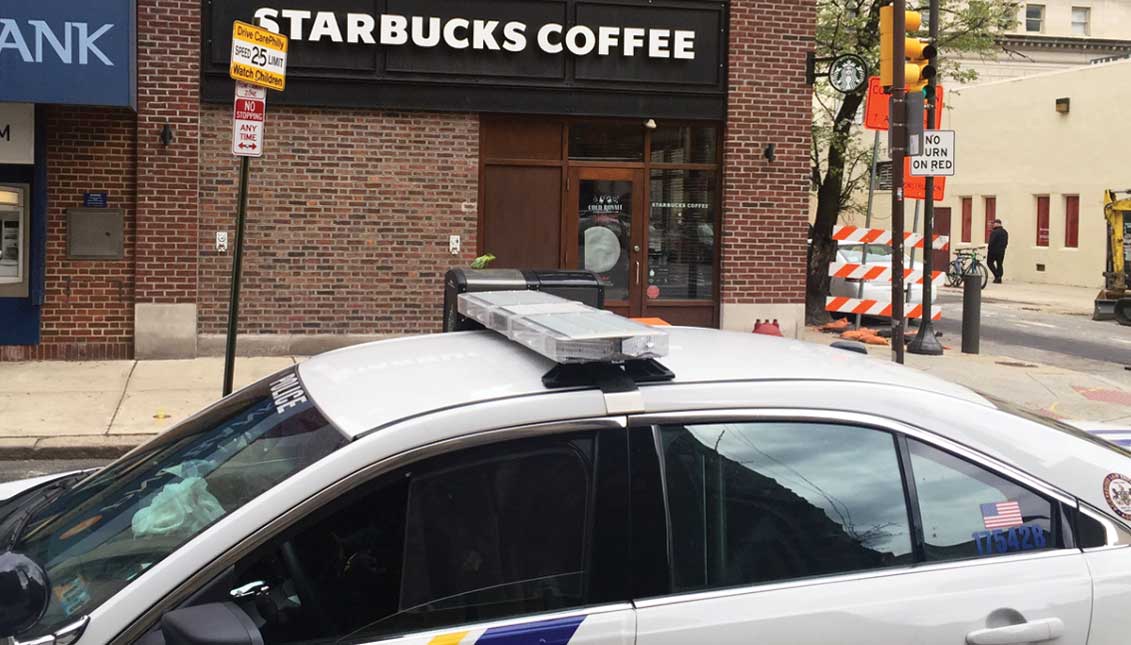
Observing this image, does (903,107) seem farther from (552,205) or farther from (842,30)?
(842,30)

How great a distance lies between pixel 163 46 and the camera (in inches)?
515

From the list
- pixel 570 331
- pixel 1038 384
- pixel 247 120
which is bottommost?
pixel 1038 384

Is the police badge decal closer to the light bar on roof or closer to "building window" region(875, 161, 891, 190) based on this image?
the light bar on roof

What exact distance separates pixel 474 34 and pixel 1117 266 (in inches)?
588

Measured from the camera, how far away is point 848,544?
289cm

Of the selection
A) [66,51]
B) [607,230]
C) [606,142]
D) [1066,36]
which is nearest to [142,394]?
[66,51]

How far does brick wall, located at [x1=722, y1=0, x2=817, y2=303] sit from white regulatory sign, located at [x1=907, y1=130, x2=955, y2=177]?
1.78 meters

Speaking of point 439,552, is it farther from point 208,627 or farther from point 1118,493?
point 1118,493

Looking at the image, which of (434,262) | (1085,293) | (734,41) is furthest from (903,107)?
(1085,293)

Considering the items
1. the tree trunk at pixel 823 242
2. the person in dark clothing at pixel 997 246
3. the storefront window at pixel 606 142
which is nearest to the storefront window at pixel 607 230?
the storefront window at pixel 606 142

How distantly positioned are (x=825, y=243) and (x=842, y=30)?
3.53 m

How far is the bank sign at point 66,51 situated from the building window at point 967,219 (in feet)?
105

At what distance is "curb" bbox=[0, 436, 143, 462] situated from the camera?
9008mm

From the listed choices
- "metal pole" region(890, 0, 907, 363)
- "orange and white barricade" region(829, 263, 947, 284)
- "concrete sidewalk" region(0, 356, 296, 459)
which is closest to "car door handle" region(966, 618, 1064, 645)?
"concrete sidewalk" region(0, 356, 296, 459)
